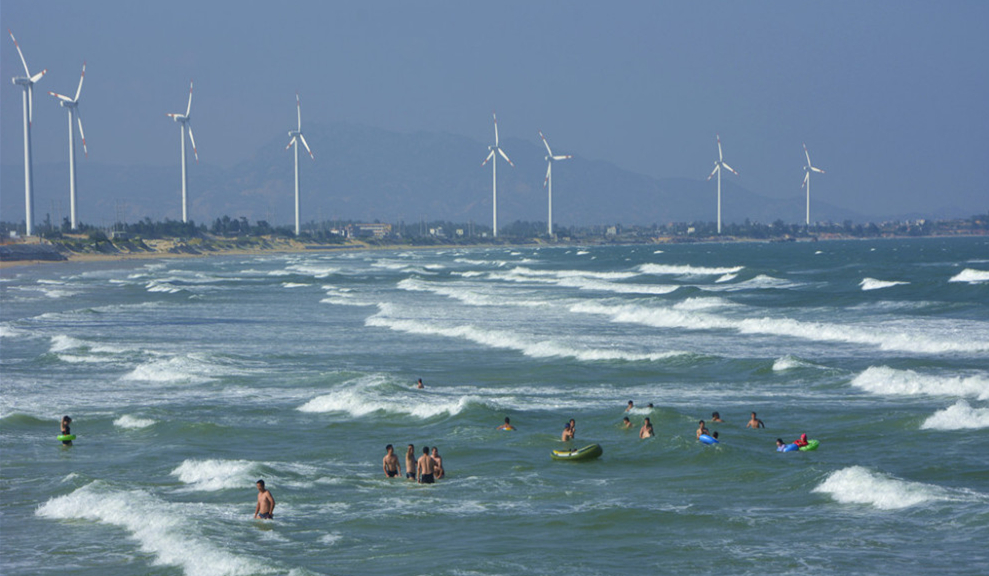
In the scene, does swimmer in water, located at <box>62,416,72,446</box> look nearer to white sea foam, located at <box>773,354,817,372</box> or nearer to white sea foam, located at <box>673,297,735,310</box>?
white sea foam, located at <box>773,354,817,372</box>

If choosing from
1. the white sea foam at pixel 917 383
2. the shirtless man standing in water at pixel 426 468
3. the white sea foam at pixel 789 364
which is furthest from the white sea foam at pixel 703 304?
the shirtless man standing in water at pixel 426 468

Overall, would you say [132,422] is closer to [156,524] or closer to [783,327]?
[156,524]

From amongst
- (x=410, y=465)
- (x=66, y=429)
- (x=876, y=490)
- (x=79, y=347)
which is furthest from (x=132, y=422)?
(x=876, y=490)

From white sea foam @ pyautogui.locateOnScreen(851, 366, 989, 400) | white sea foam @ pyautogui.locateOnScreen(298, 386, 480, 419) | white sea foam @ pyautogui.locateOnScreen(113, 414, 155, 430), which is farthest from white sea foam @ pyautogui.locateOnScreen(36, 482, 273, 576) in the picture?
white sea foam @ pyautogui.locateOnScreen(851, 366, 989, 400)

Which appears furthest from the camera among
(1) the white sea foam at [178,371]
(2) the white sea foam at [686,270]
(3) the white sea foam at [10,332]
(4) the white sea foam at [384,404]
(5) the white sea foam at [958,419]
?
(2) the white sea foam at [686,270]

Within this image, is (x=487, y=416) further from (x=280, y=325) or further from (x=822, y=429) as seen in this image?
(x=280, y=325)

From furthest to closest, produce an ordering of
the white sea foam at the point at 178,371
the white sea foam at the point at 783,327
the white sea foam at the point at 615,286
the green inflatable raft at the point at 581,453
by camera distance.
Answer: the white sea foam at the point at 615,286 < the white sea foam at the point at 783,327 < the white sea foam at the point at 178,371 < the green inflatable raft at the point at 581,453

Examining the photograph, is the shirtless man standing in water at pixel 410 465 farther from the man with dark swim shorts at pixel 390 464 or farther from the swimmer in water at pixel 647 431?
the swimmer in water at pixel 647 431

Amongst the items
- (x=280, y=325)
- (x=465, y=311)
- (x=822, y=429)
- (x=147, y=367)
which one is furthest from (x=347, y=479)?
(x=465, y=311)
